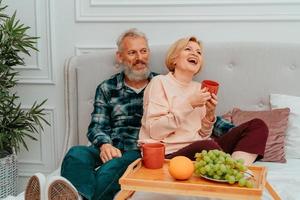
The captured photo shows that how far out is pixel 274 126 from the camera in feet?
7.41

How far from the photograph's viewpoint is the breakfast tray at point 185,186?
4.78 ft

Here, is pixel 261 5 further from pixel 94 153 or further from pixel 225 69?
pixel 94 153

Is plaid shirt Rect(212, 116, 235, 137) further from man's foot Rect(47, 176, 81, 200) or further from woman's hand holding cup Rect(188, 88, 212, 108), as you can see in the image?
man's foot Rect(47, 176, 81, 200)

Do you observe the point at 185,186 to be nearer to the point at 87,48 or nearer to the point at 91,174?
the point at 91,174

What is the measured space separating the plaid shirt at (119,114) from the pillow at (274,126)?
1.73 feet

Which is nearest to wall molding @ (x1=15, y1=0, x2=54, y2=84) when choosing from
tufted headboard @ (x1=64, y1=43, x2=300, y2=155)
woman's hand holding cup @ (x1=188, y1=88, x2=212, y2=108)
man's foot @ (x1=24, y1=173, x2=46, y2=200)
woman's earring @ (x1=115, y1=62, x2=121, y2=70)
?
tufted headboard @ (x1=64, y1=43, x2=300, y2=155)

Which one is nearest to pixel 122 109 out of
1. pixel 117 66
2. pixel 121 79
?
pixel 121 79

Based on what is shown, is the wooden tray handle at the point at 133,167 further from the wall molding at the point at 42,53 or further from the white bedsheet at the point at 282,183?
the wall molding at the point at 42,53

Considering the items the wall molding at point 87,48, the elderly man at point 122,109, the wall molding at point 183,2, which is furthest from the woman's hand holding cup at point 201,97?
the wall molding at point 87,48

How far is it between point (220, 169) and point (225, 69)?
1.07 m

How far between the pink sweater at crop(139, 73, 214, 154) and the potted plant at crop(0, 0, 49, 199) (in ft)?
2.72

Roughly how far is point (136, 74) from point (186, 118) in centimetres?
37

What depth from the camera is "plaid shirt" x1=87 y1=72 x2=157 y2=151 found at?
7.66 ft

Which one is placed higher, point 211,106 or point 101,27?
point 101,27
